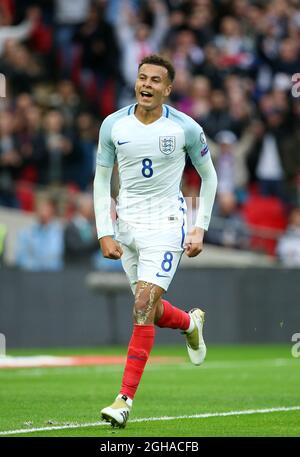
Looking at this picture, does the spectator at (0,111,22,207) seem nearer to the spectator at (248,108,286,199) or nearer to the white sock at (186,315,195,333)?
the spectator at (248,108,286,199)

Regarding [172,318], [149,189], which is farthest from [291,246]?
[149,189]

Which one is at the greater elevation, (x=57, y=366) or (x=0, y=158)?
(x=0, y=158)

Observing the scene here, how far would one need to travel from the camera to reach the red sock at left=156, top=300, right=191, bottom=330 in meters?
9.48

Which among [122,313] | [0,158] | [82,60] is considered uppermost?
[82,60]

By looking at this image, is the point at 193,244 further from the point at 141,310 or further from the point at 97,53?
Result: the point at 97,53

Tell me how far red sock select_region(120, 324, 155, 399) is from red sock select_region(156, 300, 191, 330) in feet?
1.98

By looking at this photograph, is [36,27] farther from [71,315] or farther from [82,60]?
[71,315]

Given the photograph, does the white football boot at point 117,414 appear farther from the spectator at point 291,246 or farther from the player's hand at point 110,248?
the spectator at point 291,246

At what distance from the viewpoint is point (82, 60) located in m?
22.9

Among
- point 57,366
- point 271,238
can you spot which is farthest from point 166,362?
point 271,238

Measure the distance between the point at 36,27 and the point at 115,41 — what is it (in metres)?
1.71

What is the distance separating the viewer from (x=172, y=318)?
31.4ft

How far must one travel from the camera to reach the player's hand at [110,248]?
29.1 ft

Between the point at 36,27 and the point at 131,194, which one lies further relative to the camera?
the point at 36,27
